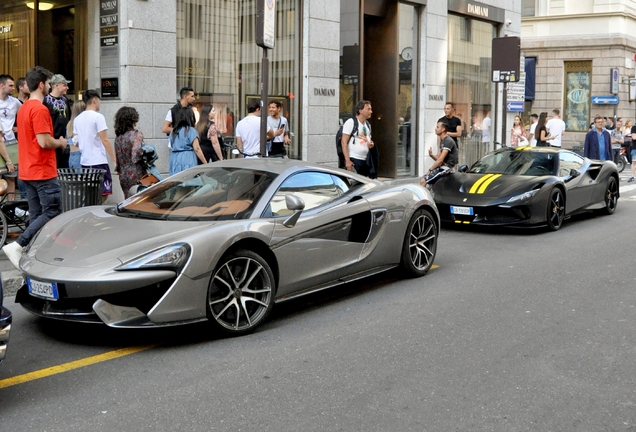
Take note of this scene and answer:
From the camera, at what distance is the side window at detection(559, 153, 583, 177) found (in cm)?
1189

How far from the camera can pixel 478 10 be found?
835 inches

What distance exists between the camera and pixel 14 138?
10680 millimetres

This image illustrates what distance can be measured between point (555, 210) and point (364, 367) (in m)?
7.04

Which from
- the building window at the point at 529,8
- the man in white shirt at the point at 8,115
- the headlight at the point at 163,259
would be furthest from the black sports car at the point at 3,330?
the building window at the point at 529,8

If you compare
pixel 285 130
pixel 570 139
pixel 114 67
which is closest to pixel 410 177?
pixel 285 130

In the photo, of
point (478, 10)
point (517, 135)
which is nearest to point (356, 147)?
point (517, 135)

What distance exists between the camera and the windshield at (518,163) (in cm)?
1177

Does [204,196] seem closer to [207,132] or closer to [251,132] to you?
[207,132]

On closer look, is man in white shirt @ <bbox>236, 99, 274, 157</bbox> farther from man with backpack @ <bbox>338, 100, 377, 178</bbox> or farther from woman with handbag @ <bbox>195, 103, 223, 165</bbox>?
man with backpack @ <bbox>338, 100, 377, 178</bbox>

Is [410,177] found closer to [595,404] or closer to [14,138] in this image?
[14,138]

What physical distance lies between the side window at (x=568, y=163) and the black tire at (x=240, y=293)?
277 inches

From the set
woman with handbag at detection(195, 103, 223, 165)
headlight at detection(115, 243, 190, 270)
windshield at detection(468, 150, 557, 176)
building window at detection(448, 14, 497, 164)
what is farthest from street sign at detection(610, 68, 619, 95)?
headlight at detection(115, 243, 190, 270)

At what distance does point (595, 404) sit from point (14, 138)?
28.0 feet

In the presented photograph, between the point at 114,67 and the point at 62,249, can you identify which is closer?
the point at 62,249
